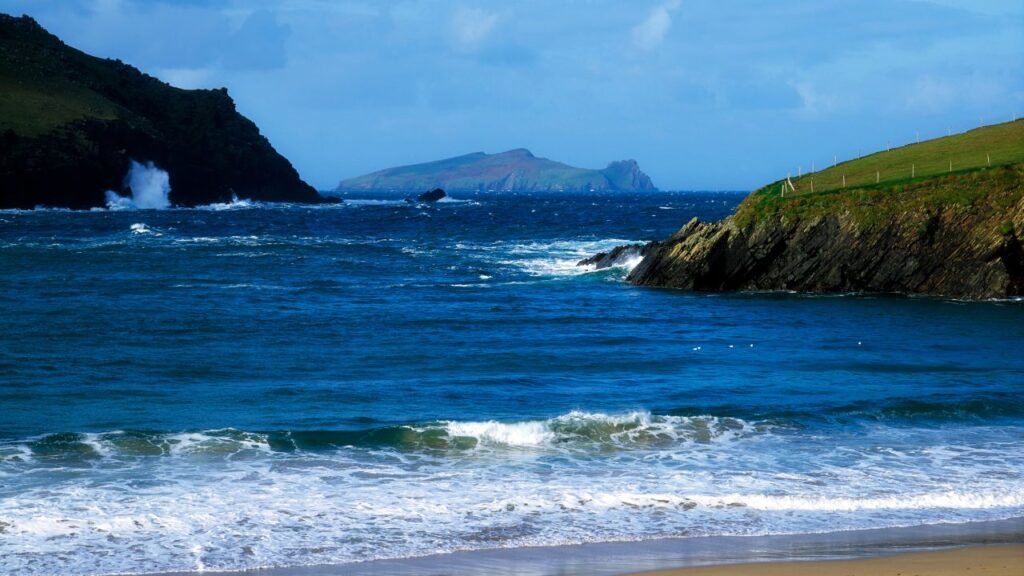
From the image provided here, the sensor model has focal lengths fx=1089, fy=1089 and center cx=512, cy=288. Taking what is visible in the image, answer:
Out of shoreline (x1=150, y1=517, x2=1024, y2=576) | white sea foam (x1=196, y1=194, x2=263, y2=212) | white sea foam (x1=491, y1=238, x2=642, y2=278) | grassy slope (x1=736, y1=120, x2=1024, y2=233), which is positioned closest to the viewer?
shoreline (x1=150, y1=517, x2=1024, y2=576)

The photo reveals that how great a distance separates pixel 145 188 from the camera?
135 metres

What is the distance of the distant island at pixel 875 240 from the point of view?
36.9 metres

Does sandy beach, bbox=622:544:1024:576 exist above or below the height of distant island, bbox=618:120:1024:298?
below

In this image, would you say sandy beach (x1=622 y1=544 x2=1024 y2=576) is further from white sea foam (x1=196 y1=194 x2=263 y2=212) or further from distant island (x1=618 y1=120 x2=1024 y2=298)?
white sea foam (x1=196 y1=194 x2=263 y2=212)

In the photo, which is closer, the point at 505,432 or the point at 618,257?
the point at 505,432

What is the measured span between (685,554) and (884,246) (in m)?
28.6

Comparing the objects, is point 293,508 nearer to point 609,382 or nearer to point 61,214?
point 609,382

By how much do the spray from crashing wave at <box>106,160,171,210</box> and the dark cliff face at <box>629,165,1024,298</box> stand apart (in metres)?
102

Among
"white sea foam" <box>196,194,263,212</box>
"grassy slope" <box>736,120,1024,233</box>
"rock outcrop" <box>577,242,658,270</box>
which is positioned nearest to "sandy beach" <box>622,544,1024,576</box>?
"grassy slope" <box>736,120,1024,233</box>

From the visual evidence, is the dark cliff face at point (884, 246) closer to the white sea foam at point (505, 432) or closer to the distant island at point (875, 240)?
the distant island at point (875, 240)

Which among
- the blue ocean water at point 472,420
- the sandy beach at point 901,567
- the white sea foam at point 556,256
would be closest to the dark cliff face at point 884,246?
the blue ocean water at point 472,420

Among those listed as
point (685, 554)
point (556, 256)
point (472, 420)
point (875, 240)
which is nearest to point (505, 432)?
point (472, 420)

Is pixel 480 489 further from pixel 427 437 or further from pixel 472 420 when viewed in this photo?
pixel 472 420

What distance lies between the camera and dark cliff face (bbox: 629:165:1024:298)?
36.8 meters
